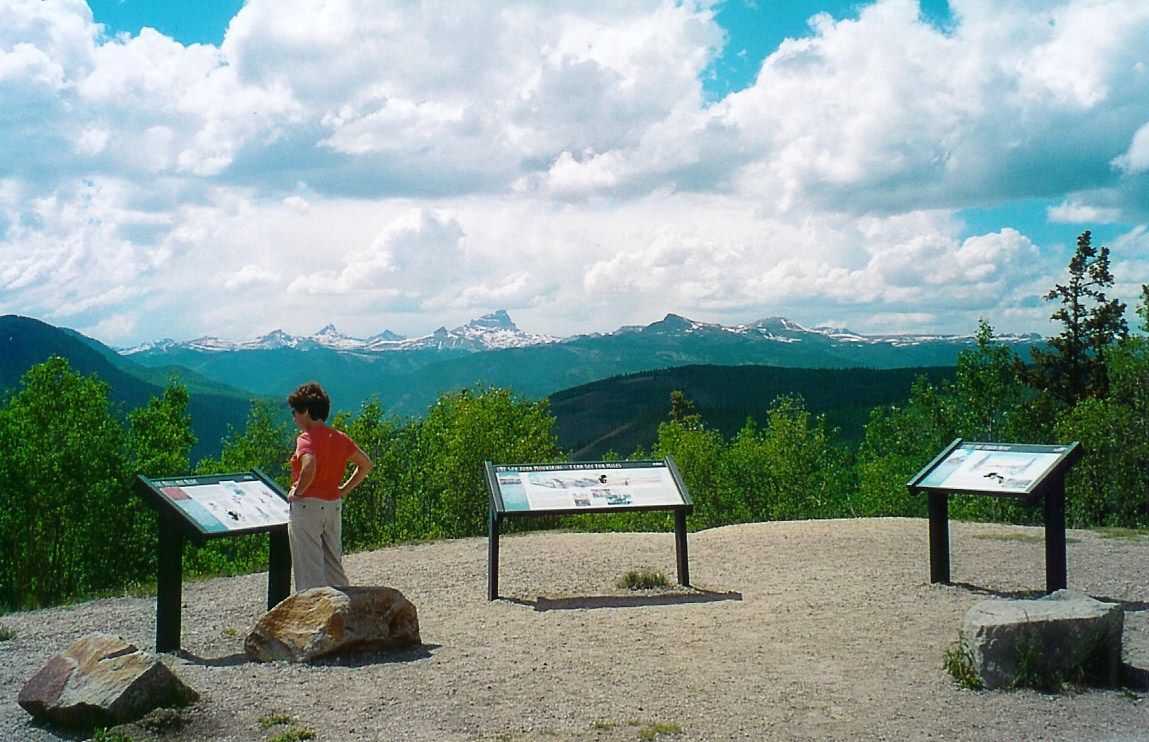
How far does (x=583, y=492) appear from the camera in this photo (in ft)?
35.8

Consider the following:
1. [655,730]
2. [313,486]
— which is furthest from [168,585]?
[655,730]

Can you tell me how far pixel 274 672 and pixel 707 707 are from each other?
3.40m

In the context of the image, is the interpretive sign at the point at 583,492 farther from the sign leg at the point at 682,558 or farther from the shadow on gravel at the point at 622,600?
the shadow on gravel at the point at 622,600

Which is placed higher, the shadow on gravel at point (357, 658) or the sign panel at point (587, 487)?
A: the sign panel at point (587, 487)

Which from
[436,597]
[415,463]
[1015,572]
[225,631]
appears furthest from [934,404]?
[225,631]

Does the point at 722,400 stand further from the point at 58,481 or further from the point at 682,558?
the point at 682,558

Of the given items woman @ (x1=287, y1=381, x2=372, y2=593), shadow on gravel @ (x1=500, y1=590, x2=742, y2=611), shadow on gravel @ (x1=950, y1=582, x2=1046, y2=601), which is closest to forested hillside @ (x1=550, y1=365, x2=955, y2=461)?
shadow on gravel @ (x1=950, y1=582, x2=1046, y2=601)

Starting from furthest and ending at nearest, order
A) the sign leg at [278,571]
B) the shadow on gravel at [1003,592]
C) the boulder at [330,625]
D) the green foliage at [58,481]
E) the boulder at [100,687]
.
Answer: the green foliage at [58,481]
the shadow on gravel at [1003,592]
the sign leg at [278,571]
the boulder at [330,625]
the boulder at [100,687]

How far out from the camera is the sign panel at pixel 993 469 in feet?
32.9

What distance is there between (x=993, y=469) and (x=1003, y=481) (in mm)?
352

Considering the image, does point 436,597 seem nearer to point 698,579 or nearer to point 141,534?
point 698,579

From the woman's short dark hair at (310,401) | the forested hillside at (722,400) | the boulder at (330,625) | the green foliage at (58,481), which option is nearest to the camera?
the boulder at (330,625)

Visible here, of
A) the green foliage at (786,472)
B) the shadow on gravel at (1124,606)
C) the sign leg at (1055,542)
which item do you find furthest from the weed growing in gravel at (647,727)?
the green foliage at (786,472)

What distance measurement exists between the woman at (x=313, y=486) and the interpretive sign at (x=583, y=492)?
2.55 meters
